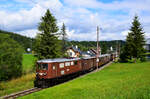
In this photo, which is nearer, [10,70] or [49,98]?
[49,98]

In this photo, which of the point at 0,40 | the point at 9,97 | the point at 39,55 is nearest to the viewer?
the point at 9,97

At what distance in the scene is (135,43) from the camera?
53531mm

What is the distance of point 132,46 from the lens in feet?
173

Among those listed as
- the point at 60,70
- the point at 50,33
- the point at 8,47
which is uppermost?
the point at 50,33

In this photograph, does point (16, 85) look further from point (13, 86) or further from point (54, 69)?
point (54, 69)

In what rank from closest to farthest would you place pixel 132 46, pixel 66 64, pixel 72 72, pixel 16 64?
1. pixel 66 64
2. pixel 72 72
3. pixel 16 64
4. pixel 132 46

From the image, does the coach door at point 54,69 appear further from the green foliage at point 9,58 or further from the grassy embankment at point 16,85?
the green foliage at point 9,58

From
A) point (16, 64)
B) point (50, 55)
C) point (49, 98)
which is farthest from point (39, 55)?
point (49, 98)

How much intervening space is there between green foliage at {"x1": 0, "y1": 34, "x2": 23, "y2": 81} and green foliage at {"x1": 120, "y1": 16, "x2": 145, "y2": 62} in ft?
114

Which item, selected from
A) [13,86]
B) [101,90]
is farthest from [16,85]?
[101,90]

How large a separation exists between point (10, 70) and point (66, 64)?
1079cm

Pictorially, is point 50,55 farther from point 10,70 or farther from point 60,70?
point 60,70

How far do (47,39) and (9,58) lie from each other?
26.2 ft

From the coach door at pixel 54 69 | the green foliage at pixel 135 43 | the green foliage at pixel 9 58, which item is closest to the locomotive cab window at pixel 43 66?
the coach door at pixel 54 69
